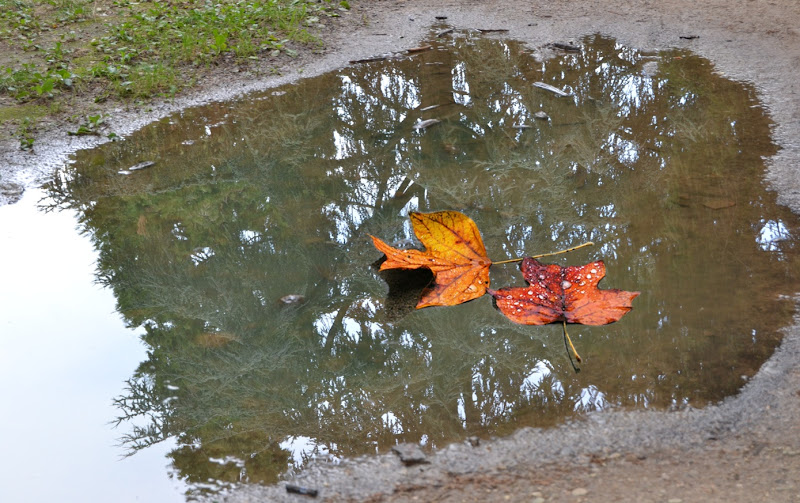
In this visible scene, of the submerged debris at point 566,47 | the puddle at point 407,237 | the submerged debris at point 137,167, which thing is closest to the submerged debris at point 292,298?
the puddle at point 407,237

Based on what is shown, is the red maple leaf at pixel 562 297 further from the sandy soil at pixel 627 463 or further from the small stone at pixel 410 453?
the small stone at pixel 410 453

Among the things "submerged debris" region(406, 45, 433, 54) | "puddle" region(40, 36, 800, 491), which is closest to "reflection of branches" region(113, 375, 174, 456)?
"puddle" region(40, 36, 800, 491)

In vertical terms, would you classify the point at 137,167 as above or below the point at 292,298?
above

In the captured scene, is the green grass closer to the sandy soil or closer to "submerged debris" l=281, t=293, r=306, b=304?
"submerged debris" l=281, t=293, r=306, b=304

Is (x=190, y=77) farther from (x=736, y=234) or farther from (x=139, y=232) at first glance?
(x=736, y=234)

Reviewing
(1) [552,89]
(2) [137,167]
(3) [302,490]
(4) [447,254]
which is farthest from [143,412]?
(1) [552,89]

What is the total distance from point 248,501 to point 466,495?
0.58 metres

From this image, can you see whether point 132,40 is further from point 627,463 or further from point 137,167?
point 627,463

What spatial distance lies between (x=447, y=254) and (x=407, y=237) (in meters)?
0.33

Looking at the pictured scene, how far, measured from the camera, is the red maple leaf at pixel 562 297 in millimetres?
2408

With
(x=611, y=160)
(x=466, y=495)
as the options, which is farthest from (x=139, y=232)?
(x=611, y=160)

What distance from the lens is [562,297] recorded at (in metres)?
2.49

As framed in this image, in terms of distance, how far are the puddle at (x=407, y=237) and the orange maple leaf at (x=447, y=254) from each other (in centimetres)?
7

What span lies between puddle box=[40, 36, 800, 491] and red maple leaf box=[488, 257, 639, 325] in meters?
0.05
